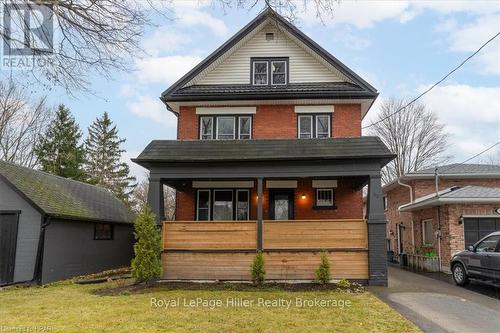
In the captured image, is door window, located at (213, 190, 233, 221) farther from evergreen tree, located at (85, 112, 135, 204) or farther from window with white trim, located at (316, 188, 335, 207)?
evergreen tree, located at (85, 112, 135, 204)

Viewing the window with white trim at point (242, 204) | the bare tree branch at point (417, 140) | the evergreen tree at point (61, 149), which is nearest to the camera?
the window with white trim at point (242, 204)

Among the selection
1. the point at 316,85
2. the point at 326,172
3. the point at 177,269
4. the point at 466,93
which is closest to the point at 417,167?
the point at 466,93

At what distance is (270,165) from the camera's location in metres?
11.9

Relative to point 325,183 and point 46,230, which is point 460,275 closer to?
point 325,183

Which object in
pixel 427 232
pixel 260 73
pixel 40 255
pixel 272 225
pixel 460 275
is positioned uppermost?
pixel 260 73

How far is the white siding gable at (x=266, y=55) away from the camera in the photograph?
15.3m

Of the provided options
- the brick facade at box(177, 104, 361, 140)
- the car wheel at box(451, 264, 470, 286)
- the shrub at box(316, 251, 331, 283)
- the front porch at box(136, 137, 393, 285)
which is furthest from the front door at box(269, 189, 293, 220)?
the car wheel at box(451, 264, 470, 286)

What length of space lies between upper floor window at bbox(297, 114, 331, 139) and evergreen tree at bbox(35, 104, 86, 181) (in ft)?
79.9

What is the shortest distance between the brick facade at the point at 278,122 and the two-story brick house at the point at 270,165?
0.04 m

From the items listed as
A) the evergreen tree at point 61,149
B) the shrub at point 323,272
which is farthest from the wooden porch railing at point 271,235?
the evergreen tree at point 61,149

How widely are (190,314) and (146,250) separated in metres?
3.73

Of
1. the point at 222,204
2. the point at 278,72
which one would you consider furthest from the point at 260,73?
the point at 222,204

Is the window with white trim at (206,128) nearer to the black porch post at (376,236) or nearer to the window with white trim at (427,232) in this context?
the black porch post at (376,236)

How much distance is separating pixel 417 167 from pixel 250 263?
29.2 m
